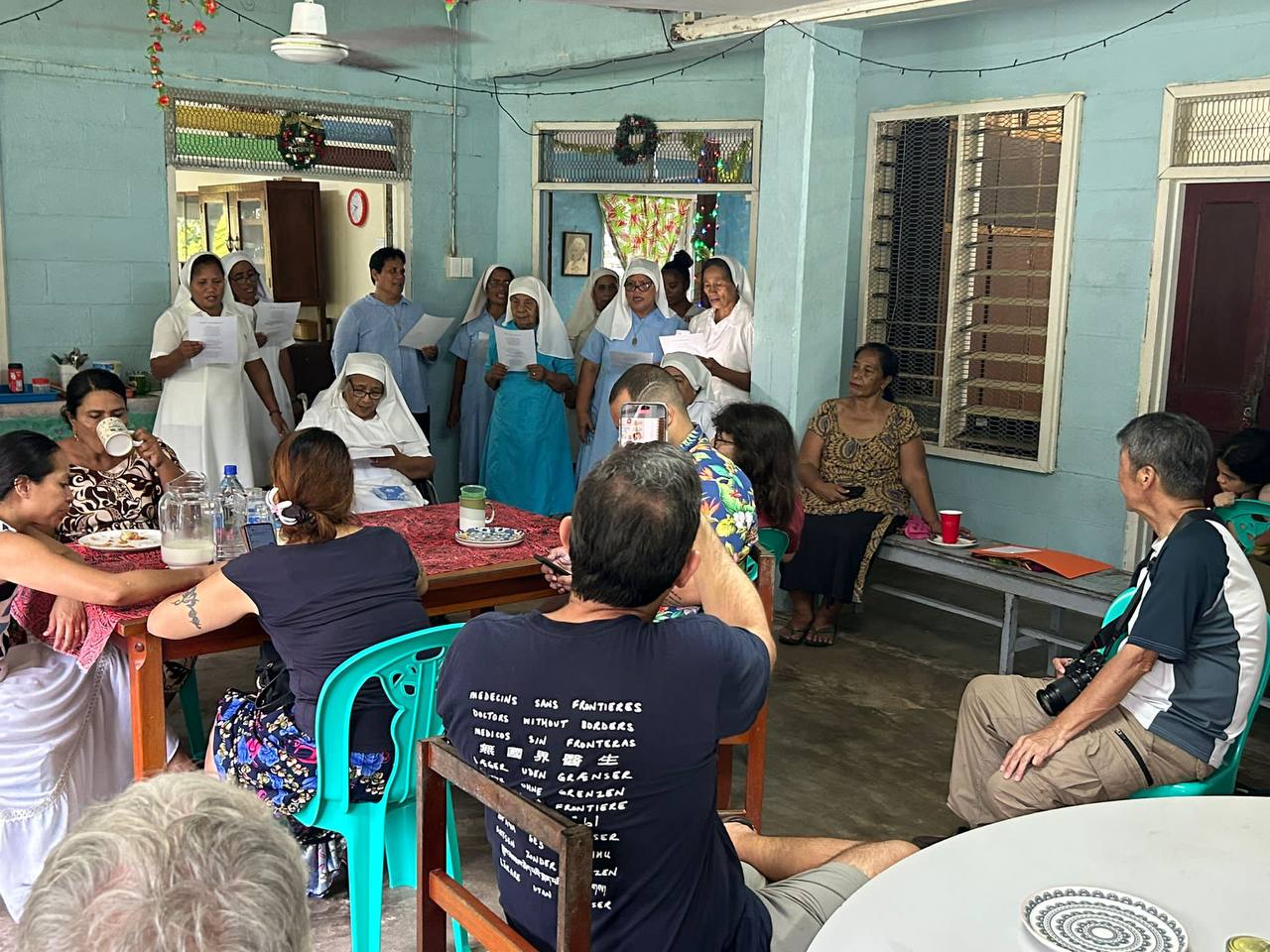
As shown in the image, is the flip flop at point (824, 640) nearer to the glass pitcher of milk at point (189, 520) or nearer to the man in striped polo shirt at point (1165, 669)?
the man in striped polo shirt at point (1165, 669)

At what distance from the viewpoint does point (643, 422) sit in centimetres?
295

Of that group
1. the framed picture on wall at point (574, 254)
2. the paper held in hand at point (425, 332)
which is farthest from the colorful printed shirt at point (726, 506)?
the framed picture on wall at point (574, 254)

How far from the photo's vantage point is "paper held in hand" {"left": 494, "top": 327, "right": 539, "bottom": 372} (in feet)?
21.9

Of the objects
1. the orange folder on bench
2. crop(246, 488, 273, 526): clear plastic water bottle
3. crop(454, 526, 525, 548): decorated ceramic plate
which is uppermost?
crop(246, 488, 273, 526): clear plastic water bottle

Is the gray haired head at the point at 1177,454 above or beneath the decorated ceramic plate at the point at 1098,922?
above

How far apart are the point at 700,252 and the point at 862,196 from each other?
7.97ft

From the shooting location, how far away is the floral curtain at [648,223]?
927 centimetres

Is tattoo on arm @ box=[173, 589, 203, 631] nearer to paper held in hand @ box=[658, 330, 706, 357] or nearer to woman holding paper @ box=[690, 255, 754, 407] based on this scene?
paper held in hand @ box=[658, 330, 706, 357]

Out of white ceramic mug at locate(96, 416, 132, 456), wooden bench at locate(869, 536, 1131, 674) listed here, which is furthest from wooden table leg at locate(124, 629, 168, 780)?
wooden bench at locate(869, 536, 1131, 674)

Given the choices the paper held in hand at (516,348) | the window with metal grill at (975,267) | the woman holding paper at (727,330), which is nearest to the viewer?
the window with metal grill at (975,267)

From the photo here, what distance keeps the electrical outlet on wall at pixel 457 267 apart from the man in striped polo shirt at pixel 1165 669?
5471 millimetres

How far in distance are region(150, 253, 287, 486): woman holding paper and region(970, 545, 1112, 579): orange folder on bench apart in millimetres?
3611

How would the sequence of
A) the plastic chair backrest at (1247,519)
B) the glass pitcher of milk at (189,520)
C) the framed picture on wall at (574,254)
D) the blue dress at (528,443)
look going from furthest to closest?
the framed picture on wall at (574,254) < the blue dress at (528,443) < the plastic chair backrest at (1247,519) < the glass pitcher of milk at (189,520)

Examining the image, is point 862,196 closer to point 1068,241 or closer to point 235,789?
point 1068,241
